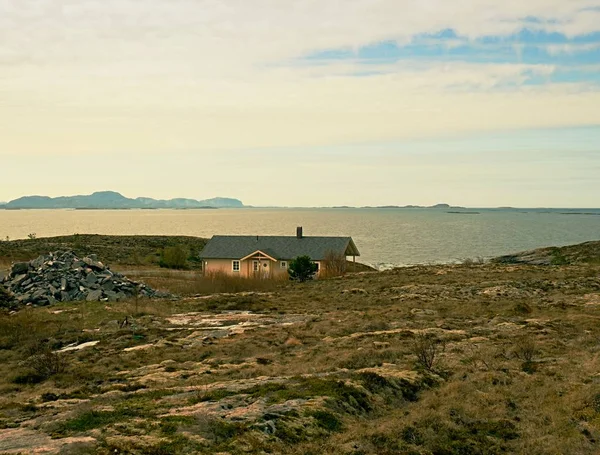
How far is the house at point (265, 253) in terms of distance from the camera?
188ft

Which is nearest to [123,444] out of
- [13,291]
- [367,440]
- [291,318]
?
[367,440]

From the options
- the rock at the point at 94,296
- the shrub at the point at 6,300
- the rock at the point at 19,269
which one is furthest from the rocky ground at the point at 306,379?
the rock at the point at 19,269

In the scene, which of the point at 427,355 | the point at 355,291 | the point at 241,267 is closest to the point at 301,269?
the point at 241,267

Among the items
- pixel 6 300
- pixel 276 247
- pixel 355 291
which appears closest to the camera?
pixel 6 300

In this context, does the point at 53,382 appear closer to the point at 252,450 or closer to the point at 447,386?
the point at 252,450

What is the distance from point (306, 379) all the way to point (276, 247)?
45084 millimetres

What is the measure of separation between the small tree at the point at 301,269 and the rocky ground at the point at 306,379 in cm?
1898

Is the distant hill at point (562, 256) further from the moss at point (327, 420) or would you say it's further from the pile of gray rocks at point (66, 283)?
the moss at point (327, 420)

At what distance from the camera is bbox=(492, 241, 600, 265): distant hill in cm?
6694

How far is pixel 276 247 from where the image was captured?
59.2 meters

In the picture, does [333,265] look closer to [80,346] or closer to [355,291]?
[355,291]

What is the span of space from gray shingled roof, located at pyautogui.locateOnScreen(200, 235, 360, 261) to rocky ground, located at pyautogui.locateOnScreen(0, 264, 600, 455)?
25251 mm

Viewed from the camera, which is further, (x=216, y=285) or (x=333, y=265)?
(x=333, y=265)

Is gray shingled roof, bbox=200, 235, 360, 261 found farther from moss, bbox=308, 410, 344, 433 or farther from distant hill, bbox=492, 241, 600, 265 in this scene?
moss, bbox=308, 410, 344, 433
